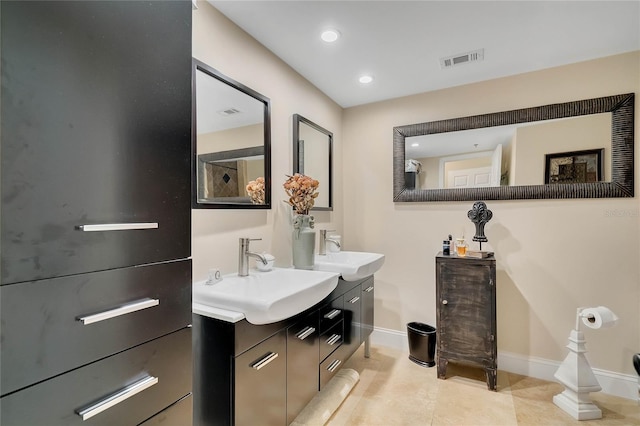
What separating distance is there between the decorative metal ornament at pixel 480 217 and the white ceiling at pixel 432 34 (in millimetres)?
1091

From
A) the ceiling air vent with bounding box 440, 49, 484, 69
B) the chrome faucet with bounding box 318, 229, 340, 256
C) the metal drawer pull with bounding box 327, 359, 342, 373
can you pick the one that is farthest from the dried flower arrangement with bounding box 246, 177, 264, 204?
the ceiling air vent with bounding box 440, 49, 484, 69

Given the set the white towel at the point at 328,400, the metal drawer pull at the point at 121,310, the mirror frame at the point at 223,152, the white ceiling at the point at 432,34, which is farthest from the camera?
the white towel at the point at 328,400

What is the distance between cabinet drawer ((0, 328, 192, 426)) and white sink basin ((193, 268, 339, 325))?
287 mm

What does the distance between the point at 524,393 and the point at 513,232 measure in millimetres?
1193

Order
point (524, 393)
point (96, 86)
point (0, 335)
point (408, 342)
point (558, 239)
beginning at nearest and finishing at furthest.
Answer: point (0, 335)
point (96, 86)
point (524, 393)
point (558, 239)
point (408, 342)

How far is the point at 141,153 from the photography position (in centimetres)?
81

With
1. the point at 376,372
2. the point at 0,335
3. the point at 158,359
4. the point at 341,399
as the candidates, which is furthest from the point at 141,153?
the point at 376,372

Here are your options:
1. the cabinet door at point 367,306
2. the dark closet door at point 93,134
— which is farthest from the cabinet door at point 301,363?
the dark closet door at point 93,134

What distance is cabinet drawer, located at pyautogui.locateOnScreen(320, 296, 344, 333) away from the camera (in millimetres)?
1786

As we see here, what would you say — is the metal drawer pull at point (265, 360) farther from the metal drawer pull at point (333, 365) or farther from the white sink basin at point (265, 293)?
the metal drawer pull at point (333, 365)

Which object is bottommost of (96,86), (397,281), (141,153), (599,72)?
(397,281)

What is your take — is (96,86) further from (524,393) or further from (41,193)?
(524,393)

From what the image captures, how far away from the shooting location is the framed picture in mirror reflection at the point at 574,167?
2146 mm

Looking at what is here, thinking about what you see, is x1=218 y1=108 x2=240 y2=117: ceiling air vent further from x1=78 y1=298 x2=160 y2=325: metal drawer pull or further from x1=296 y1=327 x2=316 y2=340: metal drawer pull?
x1=296 y1=327 x2=316 y2=340: metal drawer pull
